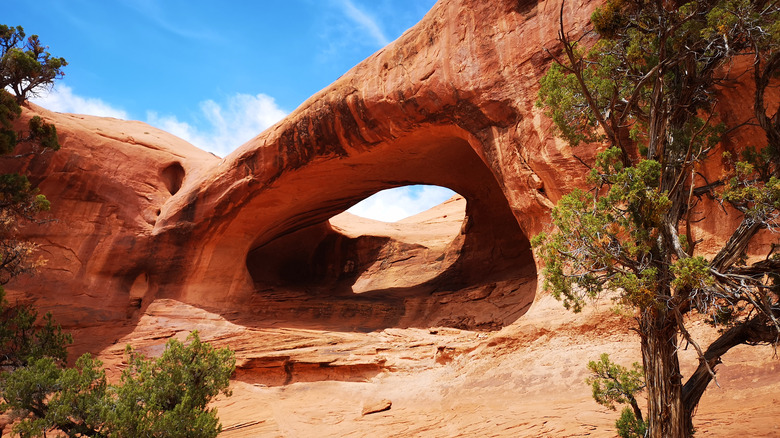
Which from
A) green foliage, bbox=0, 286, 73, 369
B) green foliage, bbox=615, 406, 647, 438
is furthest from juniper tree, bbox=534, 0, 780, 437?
green foliage, bbox=0, 286, 73, 369

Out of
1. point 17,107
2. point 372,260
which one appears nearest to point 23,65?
point 17,107

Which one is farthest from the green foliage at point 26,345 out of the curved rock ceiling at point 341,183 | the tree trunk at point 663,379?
the tree trunk at point 663,379

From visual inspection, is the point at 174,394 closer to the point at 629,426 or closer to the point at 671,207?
the point at 629,426

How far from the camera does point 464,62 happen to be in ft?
37.4

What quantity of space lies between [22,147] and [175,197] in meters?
4.18

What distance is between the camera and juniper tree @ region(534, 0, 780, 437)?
15.3 feet

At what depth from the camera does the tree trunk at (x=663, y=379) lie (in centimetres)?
482

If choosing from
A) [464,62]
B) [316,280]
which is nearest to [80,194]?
[316,280]

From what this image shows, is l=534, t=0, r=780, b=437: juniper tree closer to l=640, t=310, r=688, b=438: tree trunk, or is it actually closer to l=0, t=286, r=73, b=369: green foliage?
l=640, t=310, r=688, b=438: tree trunk

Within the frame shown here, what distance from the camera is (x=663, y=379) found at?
16.0ft

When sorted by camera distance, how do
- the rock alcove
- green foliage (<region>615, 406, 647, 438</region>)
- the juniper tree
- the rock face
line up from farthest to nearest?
the rock alcove → the rock face → green foliage (<region>615, 406, 647, 438</region>) → the juniper tree

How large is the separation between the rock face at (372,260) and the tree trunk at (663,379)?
4.73ft

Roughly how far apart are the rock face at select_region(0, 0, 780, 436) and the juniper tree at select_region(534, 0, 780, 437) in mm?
1560

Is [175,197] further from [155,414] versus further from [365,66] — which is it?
[155,414]
